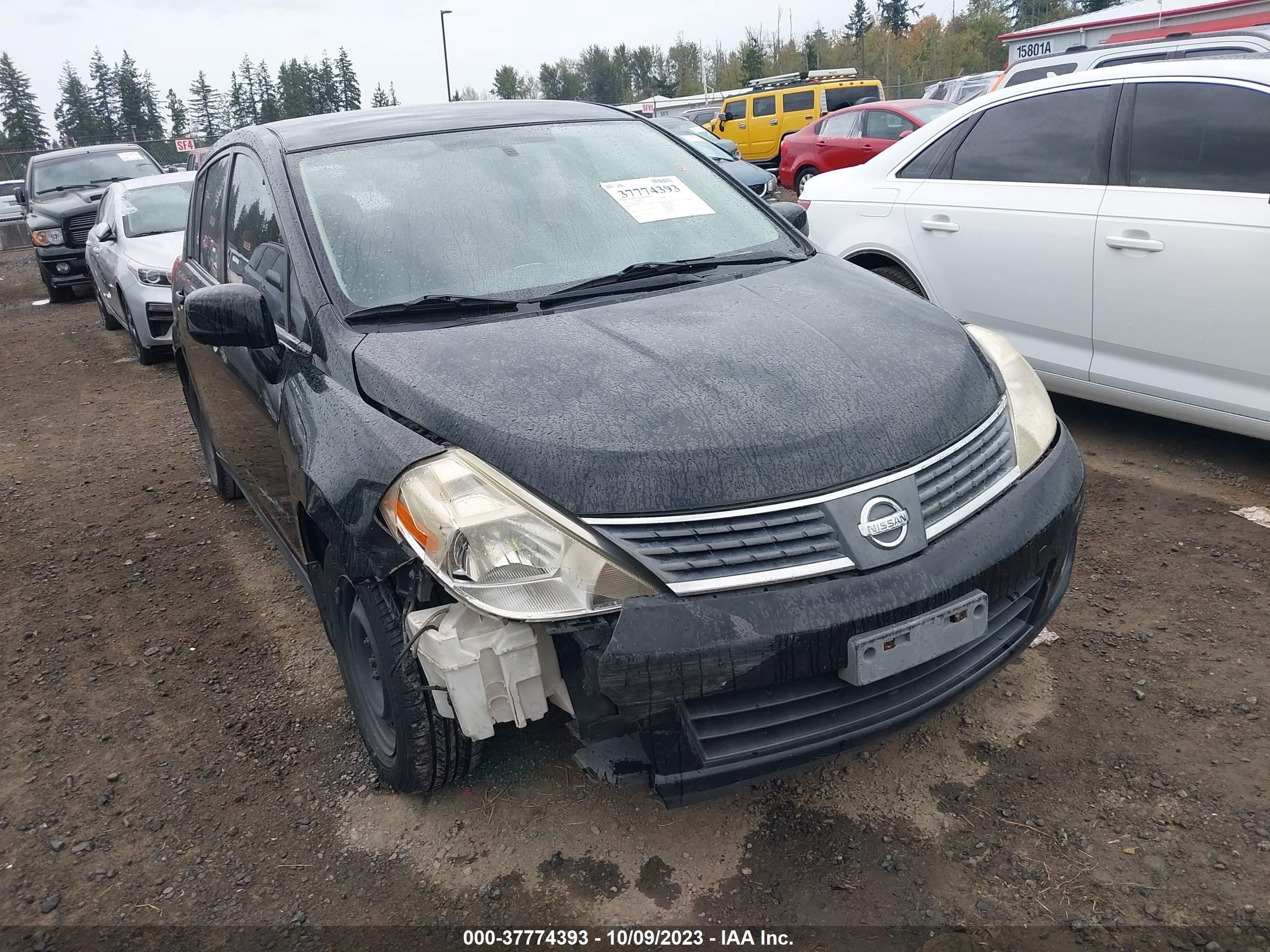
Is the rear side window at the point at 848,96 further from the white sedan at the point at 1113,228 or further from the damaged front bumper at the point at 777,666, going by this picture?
the damaged front bumper at the point at 777,666

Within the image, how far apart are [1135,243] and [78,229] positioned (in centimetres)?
1228

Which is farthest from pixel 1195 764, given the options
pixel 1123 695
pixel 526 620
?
pixel 526 620

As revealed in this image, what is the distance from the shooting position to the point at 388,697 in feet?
7.82

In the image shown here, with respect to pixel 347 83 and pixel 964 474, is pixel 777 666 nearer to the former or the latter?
pixel 964 474

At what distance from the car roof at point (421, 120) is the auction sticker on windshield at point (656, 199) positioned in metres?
0.46

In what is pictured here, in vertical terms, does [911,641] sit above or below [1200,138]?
below

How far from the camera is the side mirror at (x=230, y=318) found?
9.14 feet

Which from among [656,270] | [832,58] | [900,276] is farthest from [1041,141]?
[832,58]

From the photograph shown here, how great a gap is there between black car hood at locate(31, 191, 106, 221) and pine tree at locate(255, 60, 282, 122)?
54.5 meters

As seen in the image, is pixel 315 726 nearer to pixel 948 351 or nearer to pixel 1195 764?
pixel 948 351

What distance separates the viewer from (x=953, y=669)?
2326 mm

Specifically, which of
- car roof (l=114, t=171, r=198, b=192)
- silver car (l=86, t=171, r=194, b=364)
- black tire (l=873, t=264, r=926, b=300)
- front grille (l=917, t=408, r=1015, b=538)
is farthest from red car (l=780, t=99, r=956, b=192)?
front grille (l=917, t=408, r=1015, b=538)

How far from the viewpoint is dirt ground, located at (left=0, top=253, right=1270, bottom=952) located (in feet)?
7.27

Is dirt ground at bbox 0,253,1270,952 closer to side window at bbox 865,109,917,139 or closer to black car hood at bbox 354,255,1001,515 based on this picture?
black car hood at bbox 354,255,1001,515
